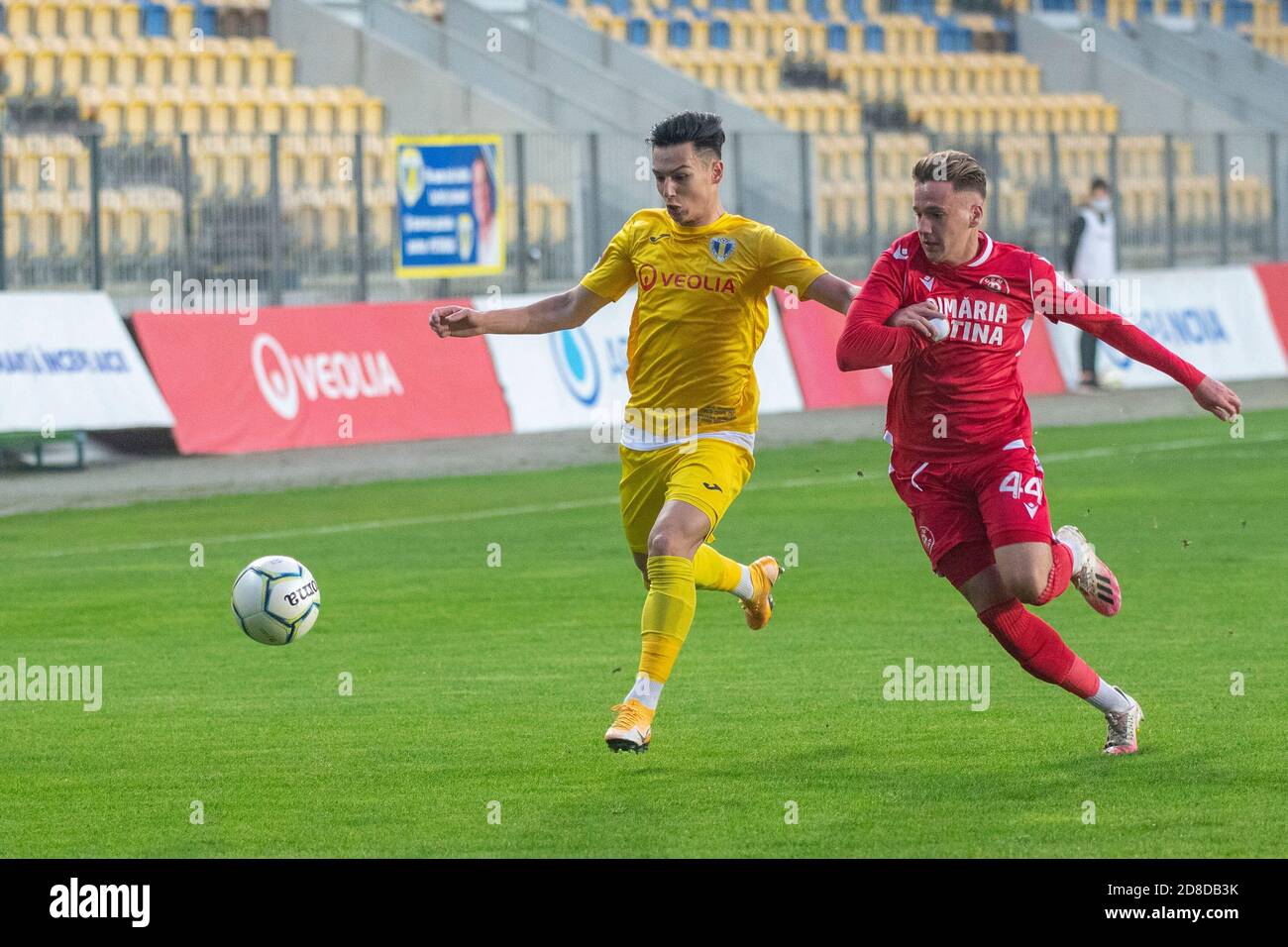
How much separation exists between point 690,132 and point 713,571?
1884 mm

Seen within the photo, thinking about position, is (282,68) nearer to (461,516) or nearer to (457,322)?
(461,516)

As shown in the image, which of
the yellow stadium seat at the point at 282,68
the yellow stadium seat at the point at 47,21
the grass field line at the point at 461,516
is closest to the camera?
the grass field line at the point at 461,516

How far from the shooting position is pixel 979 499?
761 cm

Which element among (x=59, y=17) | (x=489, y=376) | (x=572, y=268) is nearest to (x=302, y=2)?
(x=59, y=17)

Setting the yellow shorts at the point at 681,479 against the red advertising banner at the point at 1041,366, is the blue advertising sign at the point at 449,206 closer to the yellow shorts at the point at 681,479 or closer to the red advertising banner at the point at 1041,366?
the red advertising banner at the point at 1041,366

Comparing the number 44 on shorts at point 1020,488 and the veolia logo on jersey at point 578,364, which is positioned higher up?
the veolia logo on jersey at point 578,364

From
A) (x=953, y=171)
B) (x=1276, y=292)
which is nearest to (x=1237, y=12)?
(x=1276, y=292)

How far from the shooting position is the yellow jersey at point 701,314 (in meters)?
8.33

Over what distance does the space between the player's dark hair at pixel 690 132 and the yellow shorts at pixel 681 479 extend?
1.14 meters

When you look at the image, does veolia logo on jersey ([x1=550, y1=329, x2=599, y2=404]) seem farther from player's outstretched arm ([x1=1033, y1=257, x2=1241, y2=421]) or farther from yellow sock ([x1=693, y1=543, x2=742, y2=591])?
player's outstretched arm ([x1=1033, y1=257, x2=1241, y2=421])

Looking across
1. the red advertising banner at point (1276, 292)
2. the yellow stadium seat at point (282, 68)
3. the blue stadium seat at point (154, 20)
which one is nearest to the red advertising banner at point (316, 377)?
the yellow stadium seat at point (282, 68)

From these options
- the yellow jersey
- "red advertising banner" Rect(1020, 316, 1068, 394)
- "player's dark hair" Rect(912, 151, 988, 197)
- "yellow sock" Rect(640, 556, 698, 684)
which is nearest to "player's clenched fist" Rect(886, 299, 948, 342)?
"player's dark hair" Rect(912, 151, 988, 197)

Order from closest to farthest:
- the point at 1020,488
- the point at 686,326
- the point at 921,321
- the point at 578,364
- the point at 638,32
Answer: the point at 921,321 < the point at 1020,488 < the point at 686,326 < the point at 578,364 < the point at 638,32

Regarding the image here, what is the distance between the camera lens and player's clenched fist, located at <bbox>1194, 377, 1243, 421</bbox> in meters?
7.40
